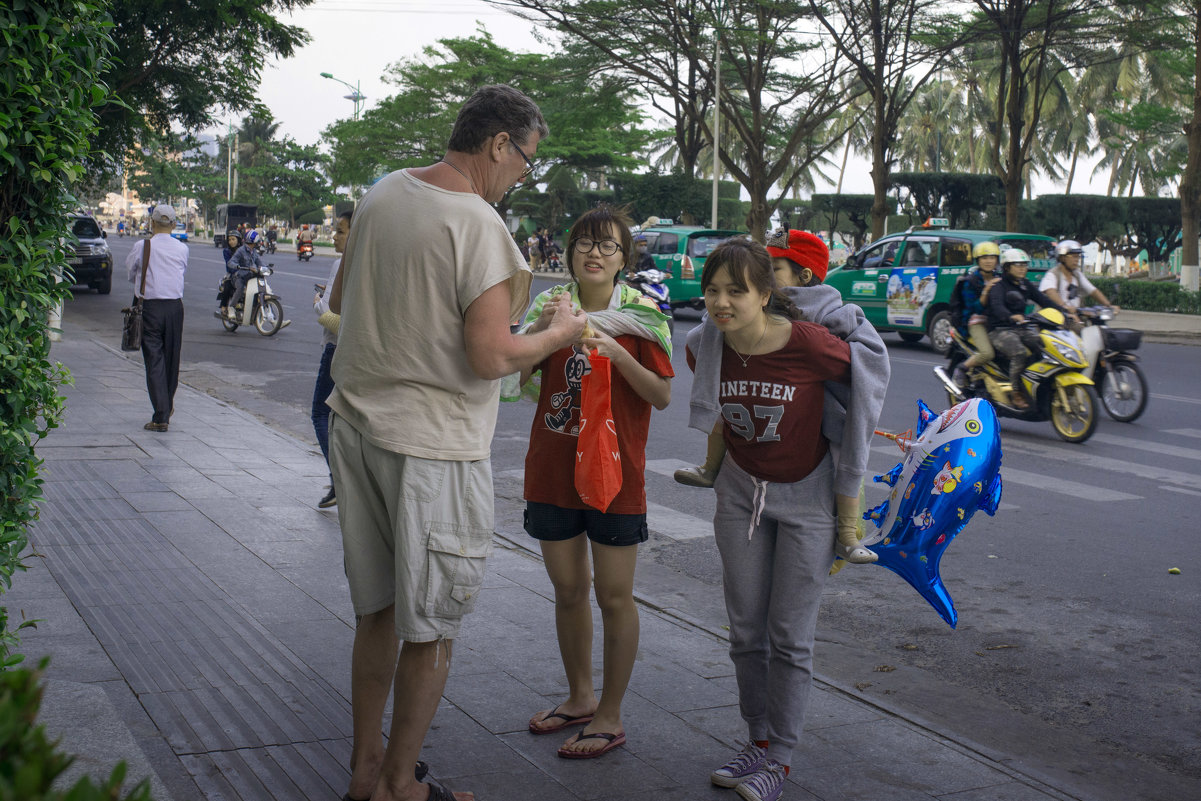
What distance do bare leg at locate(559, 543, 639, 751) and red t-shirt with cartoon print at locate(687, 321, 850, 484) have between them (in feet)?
1.60

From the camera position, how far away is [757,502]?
328cm

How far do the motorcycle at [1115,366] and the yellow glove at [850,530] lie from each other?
7967mm

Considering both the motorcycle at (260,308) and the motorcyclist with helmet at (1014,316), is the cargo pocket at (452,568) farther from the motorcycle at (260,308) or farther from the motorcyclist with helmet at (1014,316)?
the motorcycle at (260,308)

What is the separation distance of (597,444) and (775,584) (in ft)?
2.11

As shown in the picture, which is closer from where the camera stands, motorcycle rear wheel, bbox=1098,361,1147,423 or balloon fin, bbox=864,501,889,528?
balloon fin, bbox=864,501,889,528

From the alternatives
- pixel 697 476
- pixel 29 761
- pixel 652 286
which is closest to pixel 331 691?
pixel 697 476

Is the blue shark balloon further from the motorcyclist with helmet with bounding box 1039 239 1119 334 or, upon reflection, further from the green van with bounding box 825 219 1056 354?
the green van with bounding box 825 219 1056 354

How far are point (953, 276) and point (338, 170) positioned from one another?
42281 millimetres

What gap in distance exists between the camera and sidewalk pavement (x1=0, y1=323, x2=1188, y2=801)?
3.29 m

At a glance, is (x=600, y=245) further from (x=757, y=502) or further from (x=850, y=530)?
(x=850, y=530)

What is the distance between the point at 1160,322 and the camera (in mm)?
22281

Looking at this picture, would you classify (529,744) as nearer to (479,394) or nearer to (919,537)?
(479,394)

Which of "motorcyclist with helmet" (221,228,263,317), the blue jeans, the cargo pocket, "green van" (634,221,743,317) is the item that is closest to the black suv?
"motorcyclist with helmet" (221,228,263,317)

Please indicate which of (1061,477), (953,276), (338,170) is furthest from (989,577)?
(338,170)
